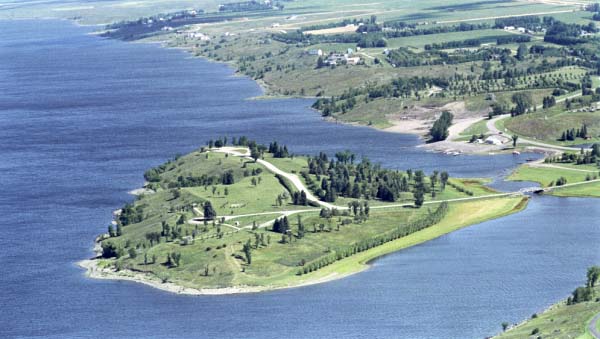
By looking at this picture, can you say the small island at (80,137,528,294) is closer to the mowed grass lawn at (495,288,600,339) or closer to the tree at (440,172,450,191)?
the tree at (440,172,450,191)

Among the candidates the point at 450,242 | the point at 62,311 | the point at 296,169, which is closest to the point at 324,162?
the point at 296,169

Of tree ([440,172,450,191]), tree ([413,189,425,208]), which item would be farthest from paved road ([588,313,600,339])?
tree ([440,172,450,191])

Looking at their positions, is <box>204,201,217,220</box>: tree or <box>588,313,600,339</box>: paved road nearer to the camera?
<box>588,313,600,339</box>: paved road

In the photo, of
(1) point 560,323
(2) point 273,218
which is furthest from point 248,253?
(1) point 560,323

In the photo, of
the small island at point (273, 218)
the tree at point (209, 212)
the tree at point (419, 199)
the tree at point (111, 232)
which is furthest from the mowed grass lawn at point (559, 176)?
the tree at point (111, 232)

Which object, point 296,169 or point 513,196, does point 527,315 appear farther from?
point 296,169

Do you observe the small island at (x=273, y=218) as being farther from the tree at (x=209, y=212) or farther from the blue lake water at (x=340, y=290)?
the blue lake water at (x=340, y=290)
